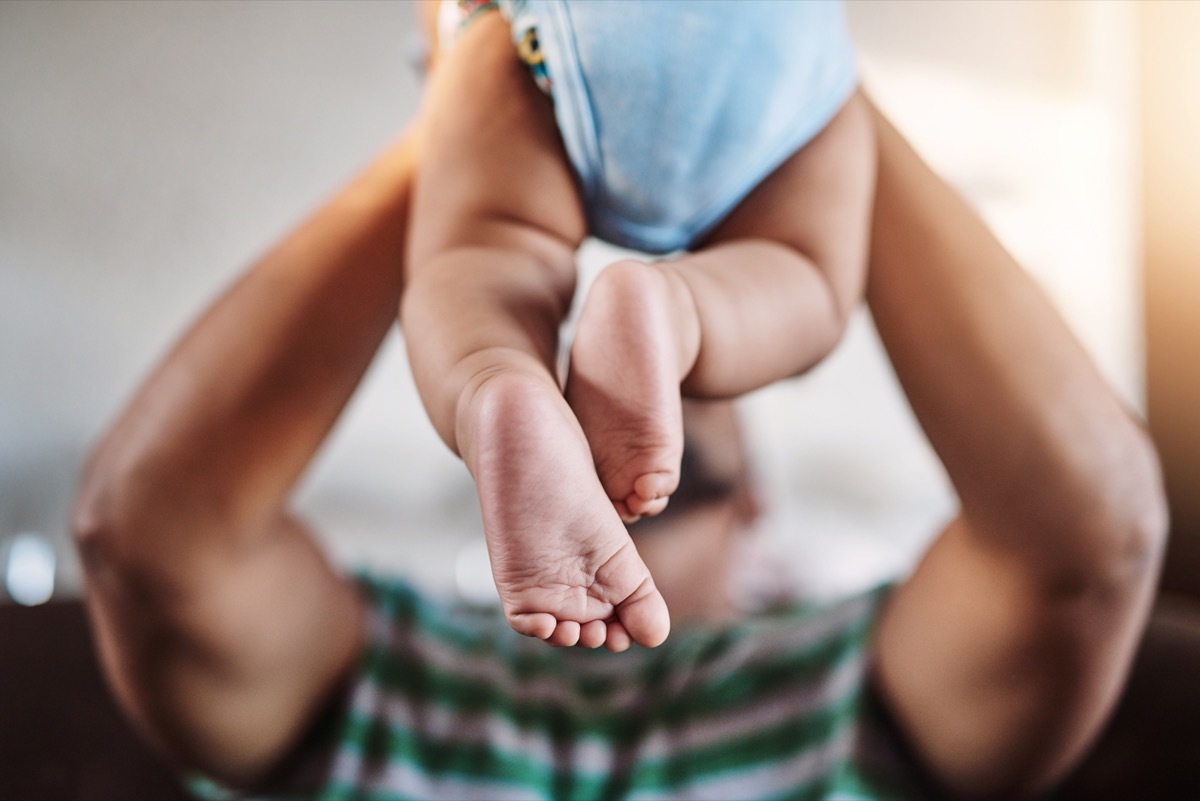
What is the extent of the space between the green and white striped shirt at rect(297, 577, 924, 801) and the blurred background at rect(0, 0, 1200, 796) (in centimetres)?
9

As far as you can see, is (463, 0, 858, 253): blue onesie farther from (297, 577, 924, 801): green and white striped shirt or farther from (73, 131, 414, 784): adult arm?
(297, 577, 924, 801): green and white striped shirt

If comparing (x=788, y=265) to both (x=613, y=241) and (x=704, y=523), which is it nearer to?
(x=613, y=241)

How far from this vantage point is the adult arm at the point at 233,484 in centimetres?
39

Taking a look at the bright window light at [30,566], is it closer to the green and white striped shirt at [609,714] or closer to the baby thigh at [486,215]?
the green and white striped shirt at [609,714]

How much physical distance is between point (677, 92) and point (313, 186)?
0.79 ft

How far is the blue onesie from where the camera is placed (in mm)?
273

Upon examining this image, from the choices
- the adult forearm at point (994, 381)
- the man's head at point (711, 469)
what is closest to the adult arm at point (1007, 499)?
the adult forearm at point (994, 381)

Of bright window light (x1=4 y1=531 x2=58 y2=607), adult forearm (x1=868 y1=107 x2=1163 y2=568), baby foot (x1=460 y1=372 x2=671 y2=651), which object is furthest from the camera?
bright window light (x1=4 y1=531 x2=58 y2=607)

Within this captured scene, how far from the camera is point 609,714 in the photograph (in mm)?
562

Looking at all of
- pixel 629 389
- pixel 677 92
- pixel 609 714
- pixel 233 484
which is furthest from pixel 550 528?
pixel 609 714

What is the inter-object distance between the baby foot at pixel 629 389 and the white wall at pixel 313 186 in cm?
16

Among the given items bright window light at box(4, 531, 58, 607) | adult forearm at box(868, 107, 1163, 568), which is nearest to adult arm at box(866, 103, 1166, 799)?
adult forearm at box(868, 107, 1163, 568)

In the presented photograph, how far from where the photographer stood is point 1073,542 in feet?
1.24

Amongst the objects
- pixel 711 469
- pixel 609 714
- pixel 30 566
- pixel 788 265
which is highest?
pixel 788 265
